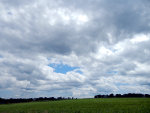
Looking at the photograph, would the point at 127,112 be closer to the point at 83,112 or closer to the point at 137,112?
the point at 137,112

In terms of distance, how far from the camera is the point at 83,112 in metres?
28.1

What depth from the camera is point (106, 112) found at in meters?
27.0

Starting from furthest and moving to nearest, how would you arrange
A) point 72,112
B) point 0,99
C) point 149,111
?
point 0,99 → point 72,112 → point 149,111

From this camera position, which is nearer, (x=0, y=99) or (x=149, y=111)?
(x=149, y=111)

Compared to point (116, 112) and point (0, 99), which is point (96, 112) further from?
point (0, 99)

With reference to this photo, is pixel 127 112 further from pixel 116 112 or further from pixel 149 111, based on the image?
pixel 149 111

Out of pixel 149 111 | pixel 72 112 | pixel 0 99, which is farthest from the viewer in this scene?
pixel 0 99

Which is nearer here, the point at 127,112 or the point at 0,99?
the point at 127,112

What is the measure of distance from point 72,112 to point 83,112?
6.71ft

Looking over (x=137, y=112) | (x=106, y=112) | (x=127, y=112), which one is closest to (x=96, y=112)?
(x=106, y=112)

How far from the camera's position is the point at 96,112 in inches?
1068

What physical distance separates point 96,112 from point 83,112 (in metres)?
2.44

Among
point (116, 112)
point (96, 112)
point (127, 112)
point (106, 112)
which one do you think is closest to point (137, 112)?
point (127, 112)

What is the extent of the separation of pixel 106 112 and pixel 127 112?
3527 mm
